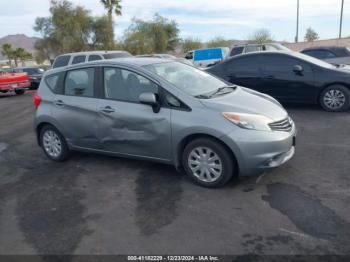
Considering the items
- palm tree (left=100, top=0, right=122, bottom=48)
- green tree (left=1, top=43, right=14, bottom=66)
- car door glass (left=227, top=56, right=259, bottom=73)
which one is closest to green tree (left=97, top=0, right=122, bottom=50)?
palm tree (left=100, top=0, right=122, bottom=48)

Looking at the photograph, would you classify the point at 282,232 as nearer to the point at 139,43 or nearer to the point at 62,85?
the point at 62,85

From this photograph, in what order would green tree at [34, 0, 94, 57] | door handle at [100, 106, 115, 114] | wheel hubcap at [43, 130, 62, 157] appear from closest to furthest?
door handle at [100, 106, 115, 114] → wheel hubcap at [43, 130, 62, 157] → green tree at [34, 0, 94, 57]

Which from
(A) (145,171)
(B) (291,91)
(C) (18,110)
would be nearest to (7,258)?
(A) (145,171)

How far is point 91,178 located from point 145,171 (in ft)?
2.61

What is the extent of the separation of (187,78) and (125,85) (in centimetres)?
89

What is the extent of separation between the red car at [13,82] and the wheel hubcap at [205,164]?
617 inches

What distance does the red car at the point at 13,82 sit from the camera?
694 inches

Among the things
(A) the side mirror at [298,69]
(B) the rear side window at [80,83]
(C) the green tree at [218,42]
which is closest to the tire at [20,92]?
(B) the rear side window at [80,83]

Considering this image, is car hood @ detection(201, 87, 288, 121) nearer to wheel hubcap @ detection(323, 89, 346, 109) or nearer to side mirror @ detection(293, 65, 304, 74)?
side mirror @ detection(293, 65, 304, 74)

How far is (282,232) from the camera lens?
3.47 metres

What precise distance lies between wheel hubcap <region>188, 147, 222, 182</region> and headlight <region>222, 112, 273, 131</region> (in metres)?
0.47

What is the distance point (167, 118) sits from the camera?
15.2ft

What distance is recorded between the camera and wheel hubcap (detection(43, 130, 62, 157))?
597 cm

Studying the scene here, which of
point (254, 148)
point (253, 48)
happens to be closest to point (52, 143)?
point (254, 148)
